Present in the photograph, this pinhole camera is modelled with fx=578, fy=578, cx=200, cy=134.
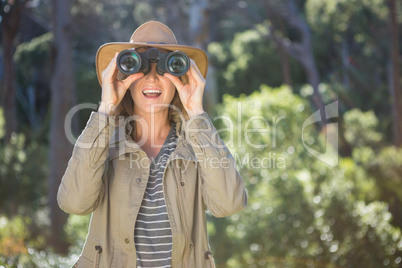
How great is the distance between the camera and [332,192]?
207 inches

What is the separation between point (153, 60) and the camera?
235cm

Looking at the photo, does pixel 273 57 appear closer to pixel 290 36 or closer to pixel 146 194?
pixel 290 36

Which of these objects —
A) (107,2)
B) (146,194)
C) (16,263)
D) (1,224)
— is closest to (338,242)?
(16,263)

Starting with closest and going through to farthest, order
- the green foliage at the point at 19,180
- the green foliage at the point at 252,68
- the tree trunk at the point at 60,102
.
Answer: the tree trunk at the point at 60,102 → the green foliage at the point at 19,180 → the green foliage at the point at 252,68

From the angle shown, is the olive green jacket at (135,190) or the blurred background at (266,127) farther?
the blurred background at (266,127)

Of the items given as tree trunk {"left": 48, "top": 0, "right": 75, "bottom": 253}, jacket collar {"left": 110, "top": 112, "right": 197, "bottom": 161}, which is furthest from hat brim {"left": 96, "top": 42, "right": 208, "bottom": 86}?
tree trunk {"left": 48, "top": 0, "right": 75, "bottom": 253}

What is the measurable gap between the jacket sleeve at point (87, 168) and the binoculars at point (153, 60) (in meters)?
0.23

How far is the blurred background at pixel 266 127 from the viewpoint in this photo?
5.06 m

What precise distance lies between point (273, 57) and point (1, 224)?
14448 millimetres

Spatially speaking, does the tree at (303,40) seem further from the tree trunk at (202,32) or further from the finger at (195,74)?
the finger at (195,74)

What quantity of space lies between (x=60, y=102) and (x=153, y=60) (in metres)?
6.63
